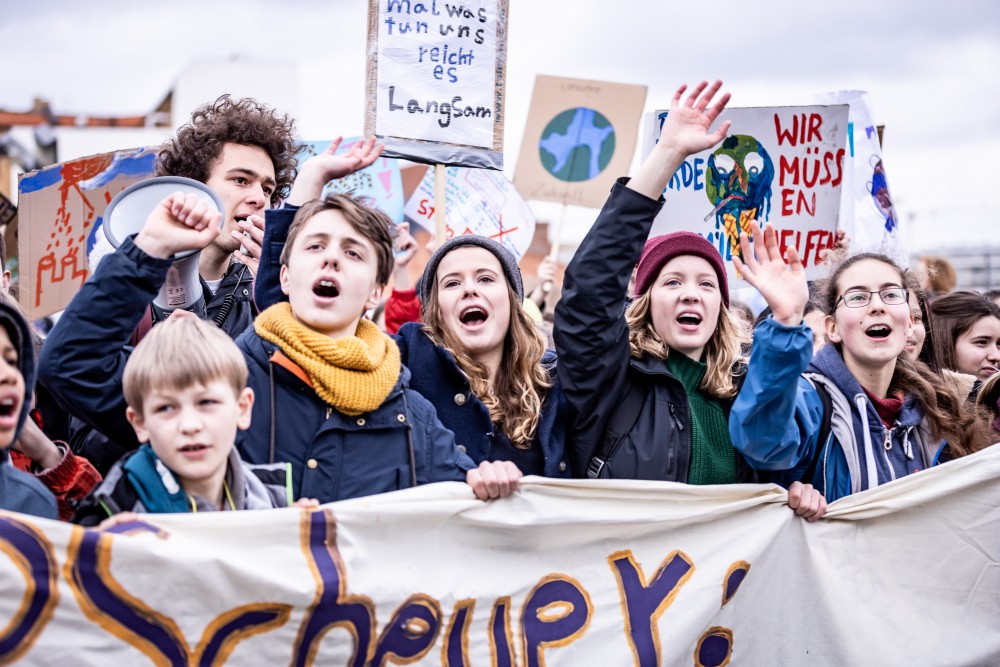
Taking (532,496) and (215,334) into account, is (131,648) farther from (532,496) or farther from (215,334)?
(532,496)

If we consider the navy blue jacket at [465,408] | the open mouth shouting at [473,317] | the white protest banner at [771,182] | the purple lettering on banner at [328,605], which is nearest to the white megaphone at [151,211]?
the navy blue jacket at [465,408]

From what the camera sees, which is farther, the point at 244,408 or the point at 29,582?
the point at 244,408

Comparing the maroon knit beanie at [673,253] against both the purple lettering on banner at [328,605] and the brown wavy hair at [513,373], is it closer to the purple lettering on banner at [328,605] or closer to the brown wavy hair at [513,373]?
the brown wavy hair at [513,373]

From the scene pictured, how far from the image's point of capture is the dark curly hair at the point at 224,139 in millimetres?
4312

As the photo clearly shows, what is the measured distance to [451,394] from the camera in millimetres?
3490

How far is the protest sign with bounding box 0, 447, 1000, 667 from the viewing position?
7.88 feet

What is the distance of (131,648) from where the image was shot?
2.41 m

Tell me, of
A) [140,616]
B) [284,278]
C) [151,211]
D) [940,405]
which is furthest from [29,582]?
[940,405]

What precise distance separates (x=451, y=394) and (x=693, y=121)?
3.90ft

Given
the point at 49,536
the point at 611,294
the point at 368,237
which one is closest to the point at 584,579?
the point at 611,294

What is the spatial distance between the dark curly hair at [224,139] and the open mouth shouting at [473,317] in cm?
131

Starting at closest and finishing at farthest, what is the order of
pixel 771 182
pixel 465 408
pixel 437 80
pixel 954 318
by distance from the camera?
pixel 465 408, pixel 437 80, pixel 771 182, pixel 954 318

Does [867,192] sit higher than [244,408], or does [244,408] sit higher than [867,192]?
[867,192]

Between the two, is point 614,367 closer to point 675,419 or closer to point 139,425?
point 675,419
